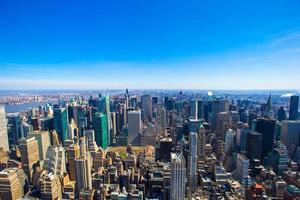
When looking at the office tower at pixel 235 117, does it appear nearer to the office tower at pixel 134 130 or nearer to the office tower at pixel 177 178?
the office tower at pixel 134 130

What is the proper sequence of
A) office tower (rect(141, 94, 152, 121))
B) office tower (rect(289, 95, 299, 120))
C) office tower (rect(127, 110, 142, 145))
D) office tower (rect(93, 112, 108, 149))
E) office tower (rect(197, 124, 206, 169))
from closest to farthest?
1. office tower (rect(197, 124, 206, 169))
2. office tower (rect(93, 112, 108, 149))
3. office tower (rect(289, 95, 299, 120))
4. office tower (rect(127, 110, 142, 145))
5. office tower (rect(141, 94, 152, 121))

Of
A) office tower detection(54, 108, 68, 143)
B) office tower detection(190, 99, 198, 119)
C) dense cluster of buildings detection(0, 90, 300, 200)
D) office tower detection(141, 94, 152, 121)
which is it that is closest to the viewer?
dense cluster of buildings detection(0, 90, 300, 200)

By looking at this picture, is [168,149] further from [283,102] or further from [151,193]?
[283,102]

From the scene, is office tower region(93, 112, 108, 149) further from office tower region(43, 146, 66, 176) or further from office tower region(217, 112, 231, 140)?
office tower region(217, 112, 231, 140)

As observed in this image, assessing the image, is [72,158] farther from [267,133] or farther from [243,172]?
[267,133]

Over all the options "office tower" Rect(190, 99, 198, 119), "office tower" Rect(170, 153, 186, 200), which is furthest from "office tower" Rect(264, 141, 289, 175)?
"office tower" Rect(190, 99, 198, 119)

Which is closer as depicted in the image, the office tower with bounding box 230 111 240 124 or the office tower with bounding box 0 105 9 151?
the office tower with bounding box 0 105 9 151

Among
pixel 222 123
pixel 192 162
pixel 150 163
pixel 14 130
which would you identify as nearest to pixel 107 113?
pixel 14 130

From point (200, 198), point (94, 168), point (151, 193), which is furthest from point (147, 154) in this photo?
point (200, 198)
